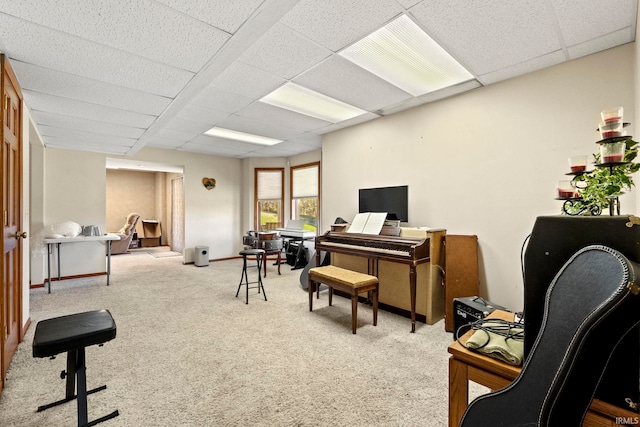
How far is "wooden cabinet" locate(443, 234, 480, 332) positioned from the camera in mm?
3156

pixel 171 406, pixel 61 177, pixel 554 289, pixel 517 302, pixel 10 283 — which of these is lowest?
pixel 171 406

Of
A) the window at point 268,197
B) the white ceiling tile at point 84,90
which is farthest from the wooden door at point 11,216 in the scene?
the window at point 268,197

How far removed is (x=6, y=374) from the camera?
86.0 inches

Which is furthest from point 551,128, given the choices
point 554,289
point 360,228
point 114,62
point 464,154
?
point 114,62

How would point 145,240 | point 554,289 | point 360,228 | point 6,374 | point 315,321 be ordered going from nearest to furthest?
point 554,289
point 6,374
point 315,321
point 360,228
point 145,240

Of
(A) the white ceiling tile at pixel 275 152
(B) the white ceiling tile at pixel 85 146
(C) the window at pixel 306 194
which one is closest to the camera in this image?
(B) the white ceiling tile at pixel 85 146

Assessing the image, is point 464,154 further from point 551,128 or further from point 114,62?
point 114,62

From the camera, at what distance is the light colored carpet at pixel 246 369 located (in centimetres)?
179

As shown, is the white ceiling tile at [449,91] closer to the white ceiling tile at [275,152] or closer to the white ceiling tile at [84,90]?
the white ceiling tile at [84,90]

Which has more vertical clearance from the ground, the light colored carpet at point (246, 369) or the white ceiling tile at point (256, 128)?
the white ceiling tile at point (256, 128)

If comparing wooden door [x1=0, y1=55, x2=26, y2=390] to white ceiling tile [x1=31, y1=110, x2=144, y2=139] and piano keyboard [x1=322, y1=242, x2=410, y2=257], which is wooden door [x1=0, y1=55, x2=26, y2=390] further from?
piano keyboard [x1=322, y1=242, x2=410, y2=257]

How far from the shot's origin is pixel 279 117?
14.0 feet

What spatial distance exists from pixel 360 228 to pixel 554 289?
3.06 metres

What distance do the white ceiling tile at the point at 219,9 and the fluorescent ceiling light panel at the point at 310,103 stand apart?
139cm
